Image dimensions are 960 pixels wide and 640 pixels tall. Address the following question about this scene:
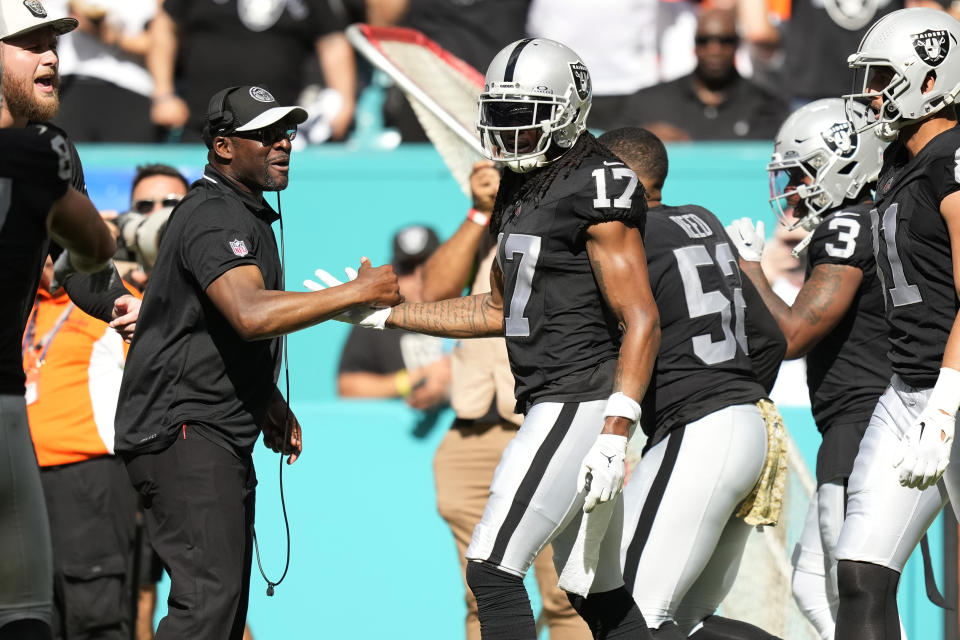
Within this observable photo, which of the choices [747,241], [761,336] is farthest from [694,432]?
[747,241]

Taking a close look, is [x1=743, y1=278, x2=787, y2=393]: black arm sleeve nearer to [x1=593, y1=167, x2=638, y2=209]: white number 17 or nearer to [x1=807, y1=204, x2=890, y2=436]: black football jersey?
[x1=807, y1=204, x2=890, y2=436]: black football jersey

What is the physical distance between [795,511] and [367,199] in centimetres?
324

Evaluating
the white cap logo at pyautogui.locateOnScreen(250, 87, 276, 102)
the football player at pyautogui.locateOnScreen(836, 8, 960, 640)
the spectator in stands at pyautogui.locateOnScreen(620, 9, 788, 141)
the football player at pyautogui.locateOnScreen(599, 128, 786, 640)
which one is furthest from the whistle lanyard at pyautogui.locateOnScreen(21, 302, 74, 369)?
the spectator in stands at pyautogui.locateOnScreen(620, 9, 788, 141)

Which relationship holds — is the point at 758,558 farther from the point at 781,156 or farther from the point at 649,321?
the point at 649,321

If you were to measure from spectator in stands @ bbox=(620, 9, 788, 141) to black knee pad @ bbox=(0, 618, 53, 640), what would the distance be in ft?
18.1

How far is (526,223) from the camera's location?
4.10m

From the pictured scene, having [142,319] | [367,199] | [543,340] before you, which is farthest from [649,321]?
[367,199]

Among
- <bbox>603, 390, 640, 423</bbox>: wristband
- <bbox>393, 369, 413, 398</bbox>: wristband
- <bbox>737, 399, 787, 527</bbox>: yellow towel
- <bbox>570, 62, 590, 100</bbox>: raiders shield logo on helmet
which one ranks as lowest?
<bbox>393, 369, 413, 398</bbox>: wristband

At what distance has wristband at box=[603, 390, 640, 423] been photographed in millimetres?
3832

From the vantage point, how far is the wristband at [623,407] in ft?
12.6

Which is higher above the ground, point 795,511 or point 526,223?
point 526,223

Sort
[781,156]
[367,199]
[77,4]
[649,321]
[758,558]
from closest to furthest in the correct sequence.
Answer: [649,321] → [781,156] → [758,558] → [367,199] → [77,4]

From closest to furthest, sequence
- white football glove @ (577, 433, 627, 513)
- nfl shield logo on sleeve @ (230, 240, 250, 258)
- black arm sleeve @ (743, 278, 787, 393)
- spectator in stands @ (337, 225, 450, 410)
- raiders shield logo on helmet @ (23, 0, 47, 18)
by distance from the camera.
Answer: white football glove @ (577, 433, 627, 513), raiders shield logo on helmet @ (23, 0, 47, 18), nfl shield logo on sleeve @ (230, 240, 250, 258), black arm sleeve @ (743, 278, 787, 393), spectator in stands @ (337, 225, 450, 410)

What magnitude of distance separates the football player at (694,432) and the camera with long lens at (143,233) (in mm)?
1951
